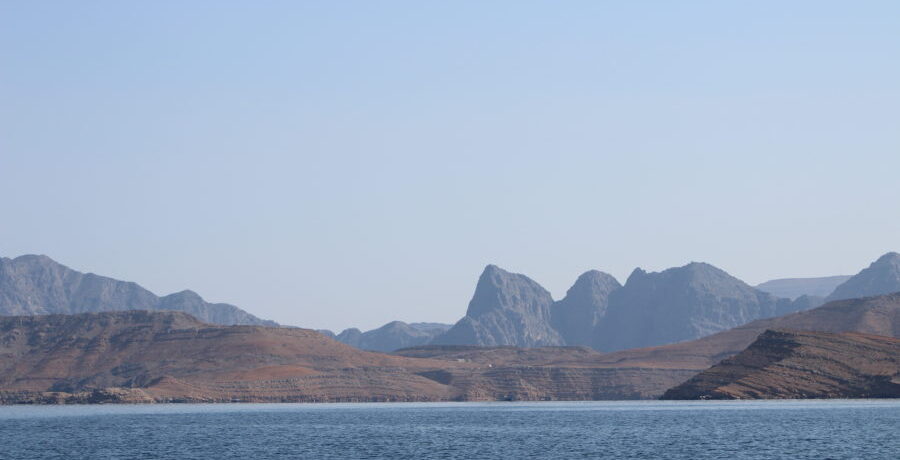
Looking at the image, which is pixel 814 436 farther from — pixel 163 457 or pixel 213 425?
pixel 213 425

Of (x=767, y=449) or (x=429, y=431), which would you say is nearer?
(x=767, y=449)

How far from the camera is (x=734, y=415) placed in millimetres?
193250

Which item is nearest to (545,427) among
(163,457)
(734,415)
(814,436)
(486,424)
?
(486,424)

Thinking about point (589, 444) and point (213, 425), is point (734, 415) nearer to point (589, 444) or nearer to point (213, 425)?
point (589, 444)

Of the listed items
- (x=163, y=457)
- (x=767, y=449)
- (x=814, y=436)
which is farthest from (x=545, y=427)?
(x=163, y=457)

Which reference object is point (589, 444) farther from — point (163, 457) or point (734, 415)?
point (734, 415)

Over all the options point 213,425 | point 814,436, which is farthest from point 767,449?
point 213,425

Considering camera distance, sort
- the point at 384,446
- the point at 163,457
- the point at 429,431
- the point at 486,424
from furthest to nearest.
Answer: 1. the point at 486,424
2. the point at 429,431
3. the point at 384,446
4. the point at 163,457

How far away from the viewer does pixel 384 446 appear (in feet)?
449

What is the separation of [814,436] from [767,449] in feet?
65.4

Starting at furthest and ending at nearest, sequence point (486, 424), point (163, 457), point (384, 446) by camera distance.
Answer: point (486, 424), point (384, 446), point (163, 457)

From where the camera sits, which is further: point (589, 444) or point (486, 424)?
point (486, 424)

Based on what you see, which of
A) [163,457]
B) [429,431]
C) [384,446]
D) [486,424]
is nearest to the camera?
[163,457]

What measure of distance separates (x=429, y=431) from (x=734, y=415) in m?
53.7
